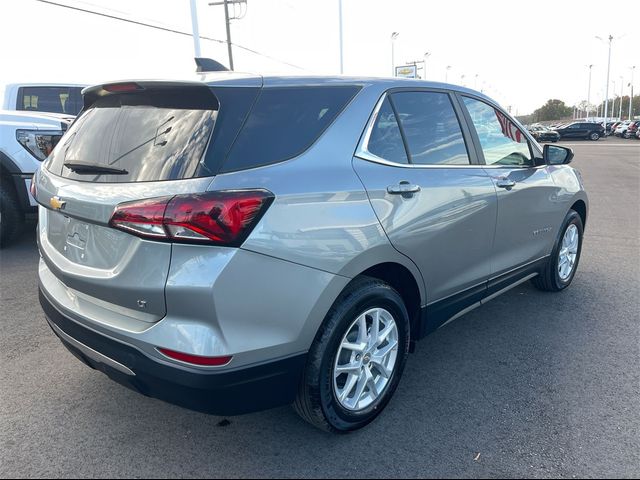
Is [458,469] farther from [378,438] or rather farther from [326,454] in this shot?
[326,454]

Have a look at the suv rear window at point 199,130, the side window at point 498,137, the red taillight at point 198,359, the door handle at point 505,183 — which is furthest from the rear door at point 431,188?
the red taillight at point 198,359

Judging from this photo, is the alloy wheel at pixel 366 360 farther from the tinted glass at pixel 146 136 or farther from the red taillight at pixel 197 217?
the tinted glass at pixel 146 136

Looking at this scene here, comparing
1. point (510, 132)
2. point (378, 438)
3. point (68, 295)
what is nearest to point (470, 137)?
point (510, 132)

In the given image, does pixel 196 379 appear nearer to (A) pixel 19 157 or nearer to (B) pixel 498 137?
(B) pixel 498 137

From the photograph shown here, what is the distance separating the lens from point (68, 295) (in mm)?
2531

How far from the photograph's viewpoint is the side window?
362 centimetres

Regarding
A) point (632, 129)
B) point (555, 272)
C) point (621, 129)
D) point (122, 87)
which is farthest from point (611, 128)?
point (122, 87)

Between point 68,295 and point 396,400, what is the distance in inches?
73.6

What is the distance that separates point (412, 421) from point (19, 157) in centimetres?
→ 528

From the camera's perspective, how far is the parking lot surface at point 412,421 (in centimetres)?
242

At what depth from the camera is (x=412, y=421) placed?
279 cm

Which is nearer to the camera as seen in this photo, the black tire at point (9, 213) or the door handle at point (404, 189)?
the door handle at point (404, 189)

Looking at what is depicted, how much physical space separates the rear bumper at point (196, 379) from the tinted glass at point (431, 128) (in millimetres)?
1447

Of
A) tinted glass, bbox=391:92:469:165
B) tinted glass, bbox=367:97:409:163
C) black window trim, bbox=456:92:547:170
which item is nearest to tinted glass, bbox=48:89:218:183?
tinted glass, bbox=367:97:409:163
